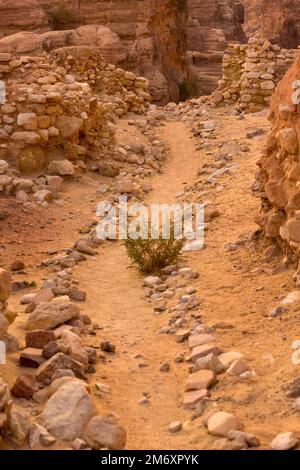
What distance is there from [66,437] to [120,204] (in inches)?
236

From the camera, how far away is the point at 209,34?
112ft

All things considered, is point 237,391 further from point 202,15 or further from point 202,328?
point 202,15

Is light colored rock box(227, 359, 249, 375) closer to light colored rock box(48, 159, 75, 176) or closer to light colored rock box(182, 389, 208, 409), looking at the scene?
light colored rock box(182, 389, 208, 409)

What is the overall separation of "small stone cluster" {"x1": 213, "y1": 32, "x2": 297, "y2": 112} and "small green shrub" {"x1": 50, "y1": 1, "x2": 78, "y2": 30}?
8924mm

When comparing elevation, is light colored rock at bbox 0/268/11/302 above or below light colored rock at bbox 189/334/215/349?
above

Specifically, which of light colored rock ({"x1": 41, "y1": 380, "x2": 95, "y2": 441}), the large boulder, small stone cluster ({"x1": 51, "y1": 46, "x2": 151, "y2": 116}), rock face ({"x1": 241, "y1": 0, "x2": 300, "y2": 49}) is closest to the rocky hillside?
small stone cluster ({"x1": 51, "y1": 46, "x2": 151, "y2": 116})

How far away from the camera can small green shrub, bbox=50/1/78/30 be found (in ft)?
78.4

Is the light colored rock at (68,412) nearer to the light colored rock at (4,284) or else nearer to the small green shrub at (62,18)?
the light colored rock at (4,284)

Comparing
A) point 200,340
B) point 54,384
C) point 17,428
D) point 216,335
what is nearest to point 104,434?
point 17,428

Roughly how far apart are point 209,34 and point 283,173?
2887 cm

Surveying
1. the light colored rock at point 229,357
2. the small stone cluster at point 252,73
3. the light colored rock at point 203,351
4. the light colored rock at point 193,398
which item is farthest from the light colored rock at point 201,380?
the small stone cluster at point 252,73

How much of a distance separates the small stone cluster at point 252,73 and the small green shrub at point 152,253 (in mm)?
8580

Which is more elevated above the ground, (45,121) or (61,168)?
(45,121)

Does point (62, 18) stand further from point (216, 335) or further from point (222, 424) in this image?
point (222, 424)
